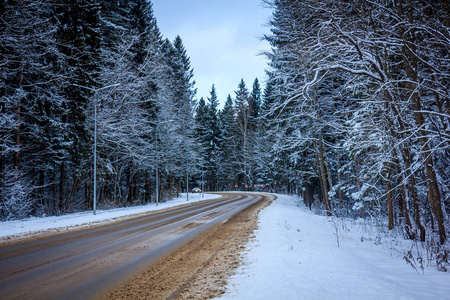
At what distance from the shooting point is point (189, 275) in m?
4.72

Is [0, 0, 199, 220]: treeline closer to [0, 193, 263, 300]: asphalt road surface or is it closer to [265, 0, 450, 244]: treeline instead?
[0, 193, 263, 300]: asphalt road surface

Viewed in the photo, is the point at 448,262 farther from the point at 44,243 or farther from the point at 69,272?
the point at 44,243

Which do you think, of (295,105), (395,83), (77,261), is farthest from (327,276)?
(295,105)

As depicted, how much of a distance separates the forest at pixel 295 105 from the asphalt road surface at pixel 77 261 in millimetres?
5988

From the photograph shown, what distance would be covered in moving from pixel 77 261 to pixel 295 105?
1682cm

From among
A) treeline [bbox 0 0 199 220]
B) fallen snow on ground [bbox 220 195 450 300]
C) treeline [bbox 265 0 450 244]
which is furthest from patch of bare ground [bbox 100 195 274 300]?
treeline [bbox 0 0 199 220]

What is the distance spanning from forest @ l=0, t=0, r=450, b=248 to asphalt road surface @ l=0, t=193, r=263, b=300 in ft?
19.6

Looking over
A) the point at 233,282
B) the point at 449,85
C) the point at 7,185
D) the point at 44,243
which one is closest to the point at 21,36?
the point at 7,185

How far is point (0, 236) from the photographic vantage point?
891 centimetres

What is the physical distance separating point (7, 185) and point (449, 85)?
20207mm

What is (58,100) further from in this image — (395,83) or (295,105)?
(395,83)

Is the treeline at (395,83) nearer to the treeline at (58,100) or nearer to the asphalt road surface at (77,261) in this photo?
the asphalt road surface at (77,261)

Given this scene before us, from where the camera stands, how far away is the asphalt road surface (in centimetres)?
413

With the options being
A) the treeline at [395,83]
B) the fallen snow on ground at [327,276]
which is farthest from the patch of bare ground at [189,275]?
the treeline at [395,83]
